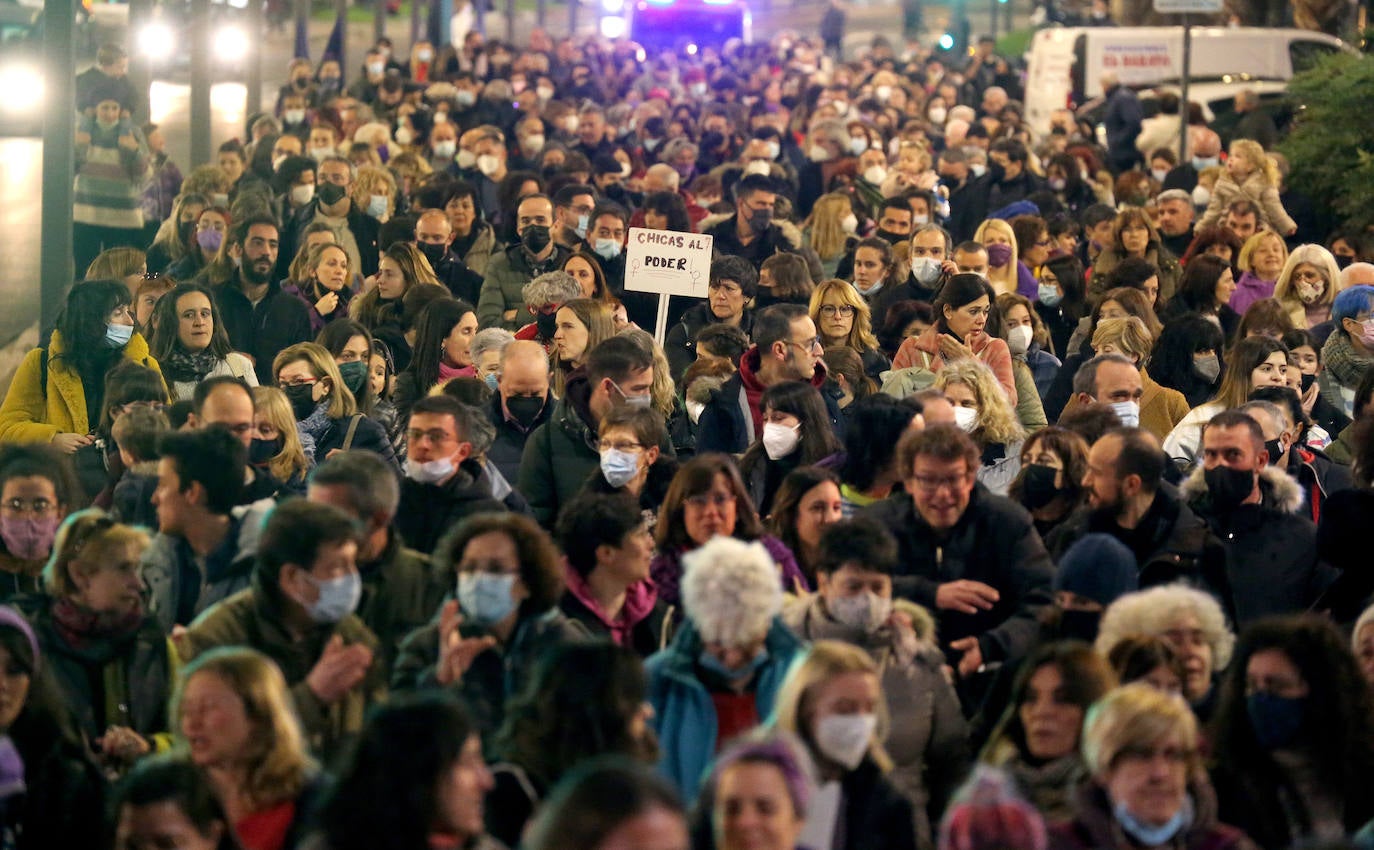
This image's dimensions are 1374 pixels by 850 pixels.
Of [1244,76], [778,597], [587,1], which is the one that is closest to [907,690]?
[778,597]

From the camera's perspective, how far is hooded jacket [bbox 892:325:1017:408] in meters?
11.2

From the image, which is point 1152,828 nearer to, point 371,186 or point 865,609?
point 865,609

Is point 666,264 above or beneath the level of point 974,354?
above

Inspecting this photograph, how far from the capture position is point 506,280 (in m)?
14.3

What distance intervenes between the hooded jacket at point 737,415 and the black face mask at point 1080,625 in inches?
106

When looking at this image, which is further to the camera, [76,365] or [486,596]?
[76,365]

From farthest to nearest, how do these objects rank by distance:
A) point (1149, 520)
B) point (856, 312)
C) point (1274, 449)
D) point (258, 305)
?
point (258, 305) < point (856, 312) < point (1274, 449) < point (1149, 520)

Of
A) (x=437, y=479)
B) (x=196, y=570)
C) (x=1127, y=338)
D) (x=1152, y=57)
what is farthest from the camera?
(x=1152, y=57)

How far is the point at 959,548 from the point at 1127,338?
4.09 m

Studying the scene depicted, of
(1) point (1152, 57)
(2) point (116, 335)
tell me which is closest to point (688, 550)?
(2) point (116, 335)

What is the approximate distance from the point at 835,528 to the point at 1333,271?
758 cm

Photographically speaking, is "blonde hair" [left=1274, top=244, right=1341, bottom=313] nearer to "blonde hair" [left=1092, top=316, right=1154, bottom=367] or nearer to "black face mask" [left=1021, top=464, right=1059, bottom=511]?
"blonde hair" [left=1092, top=316, right=1154, bottom=367]

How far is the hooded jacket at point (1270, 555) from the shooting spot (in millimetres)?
8414

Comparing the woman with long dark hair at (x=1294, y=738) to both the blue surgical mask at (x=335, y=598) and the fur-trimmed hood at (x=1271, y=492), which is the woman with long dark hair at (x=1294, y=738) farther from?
the blue surgical mask at (x=335, y=598)
